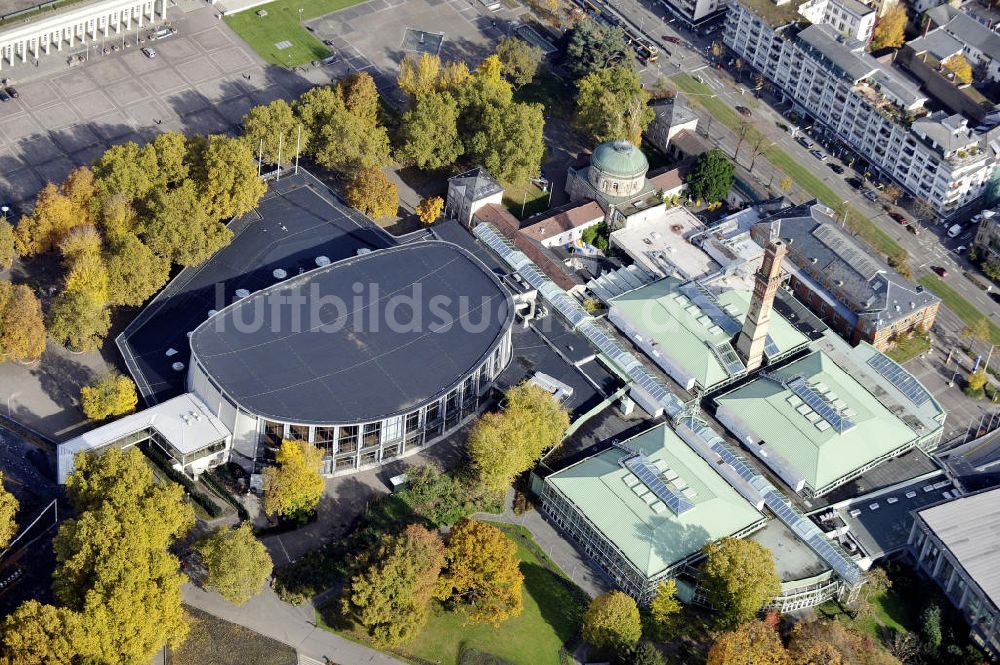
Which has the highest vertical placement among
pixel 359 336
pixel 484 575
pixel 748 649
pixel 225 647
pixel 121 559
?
pixel 359 336

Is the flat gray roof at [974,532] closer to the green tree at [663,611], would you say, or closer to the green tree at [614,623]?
the green tree at [663,611]

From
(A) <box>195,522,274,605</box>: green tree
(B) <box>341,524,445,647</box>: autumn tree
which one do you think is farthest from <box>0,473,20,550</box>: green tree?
(B) <box>341,524,445,647</box>: autumn tree

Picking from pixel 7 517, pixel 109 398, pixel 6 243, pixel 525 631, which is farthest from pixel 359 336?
pixel 6 243

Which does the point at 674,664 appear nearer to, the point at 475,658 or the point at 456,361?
the point at 475,658

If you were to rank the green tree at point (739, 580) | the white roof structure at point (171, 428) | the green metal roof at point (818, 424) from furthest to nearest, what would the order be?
the green metal roof at point (818, 424) → the white roof structure at point (171, 428) → the green tree at point (739, 580)

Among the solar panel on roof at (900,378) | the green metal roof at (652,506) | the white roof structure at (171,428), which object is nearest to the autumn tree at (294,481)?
the white roof structure at (171,428)

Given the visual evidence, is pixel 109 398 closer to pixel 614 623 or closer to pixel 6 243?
pixel 6 243

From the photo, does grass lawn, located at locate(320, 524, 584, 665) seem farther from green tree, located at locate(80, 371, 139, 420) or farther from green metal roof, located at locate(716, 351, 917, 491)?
green tree, located at locate(80, 371, 139, 420)
